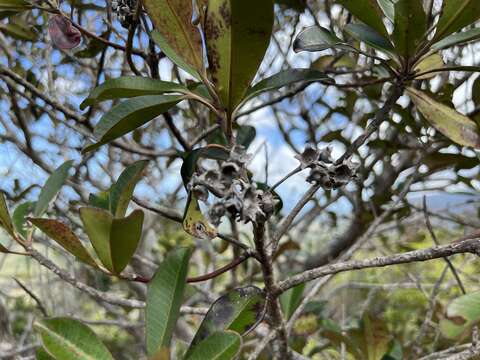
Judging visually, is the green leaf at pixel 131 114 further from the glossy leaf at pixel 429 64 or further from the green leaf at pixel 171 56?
the glossy leaf at pixel 429 64

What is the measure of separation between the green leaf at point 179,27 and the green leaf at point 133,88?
4 cm

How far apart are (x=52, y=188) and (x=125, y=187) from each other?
0.70 ft

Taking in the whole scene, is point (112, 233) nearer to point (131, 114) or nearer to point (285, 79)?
point (131, 114)

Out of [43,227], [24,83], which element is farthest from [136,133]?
[43,227]

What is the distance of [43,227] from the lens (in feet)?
1.90

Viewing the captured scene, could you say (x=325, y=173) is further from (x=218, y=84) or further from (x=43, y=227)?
(x=43, y=227)

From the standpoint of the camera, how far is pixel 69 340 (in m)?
0.52

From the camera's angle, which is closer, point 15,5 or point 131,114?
point 131,114

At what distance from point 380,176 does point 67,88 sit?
120cm

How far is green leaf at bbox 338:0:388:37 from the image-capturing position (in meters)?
0.59

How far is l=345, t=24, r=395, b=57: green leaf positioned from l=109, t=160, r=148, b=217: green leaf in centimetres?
30

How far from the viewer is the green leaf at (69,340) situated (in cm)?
51

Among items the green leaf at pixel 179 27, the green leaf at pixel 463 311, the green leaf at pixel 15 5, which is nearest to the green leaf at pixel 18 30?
the green leaf at pixel 15 5

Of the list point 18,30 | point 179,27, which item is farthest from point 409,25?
point 18,30
